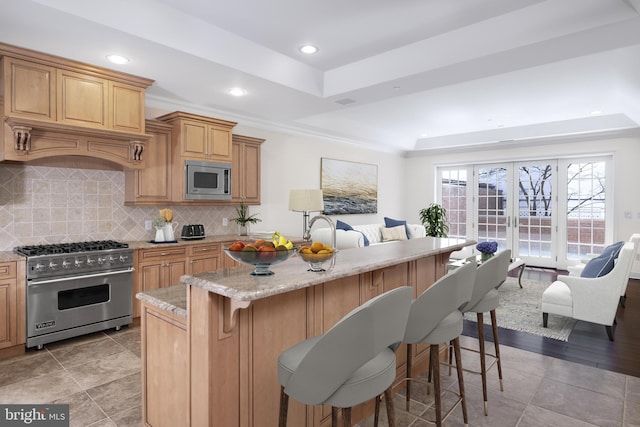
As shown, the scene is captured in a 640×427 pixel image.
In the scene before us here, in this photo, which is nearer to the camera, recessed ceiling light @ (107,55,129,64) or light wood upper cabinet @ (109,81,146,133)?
recessed ceiling light @ (107,55,129,64)

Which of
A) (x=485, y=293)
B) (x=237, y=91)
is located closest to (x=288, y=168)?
(x=237, y=91)

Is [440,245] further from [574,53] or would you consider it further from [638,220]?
[638,220]

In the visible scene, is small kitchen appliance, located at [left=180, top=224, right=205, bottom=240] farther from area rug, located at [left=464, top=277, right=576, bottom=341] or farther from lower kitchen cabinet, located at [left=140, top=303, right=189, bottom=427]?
area rug, located at [left=464, top=277, right=576, bottom=341]

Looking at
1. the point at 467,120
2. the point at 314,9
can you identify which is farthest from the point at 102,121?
the point at 467,120

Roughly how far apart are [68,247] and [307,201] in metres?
2.57

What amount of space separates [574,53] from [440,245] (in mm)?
1993

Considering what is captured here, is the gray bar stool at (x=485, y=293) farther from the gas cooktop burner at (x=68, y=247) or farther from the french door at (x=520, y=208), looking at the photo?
the french door at (x=520, y=208)

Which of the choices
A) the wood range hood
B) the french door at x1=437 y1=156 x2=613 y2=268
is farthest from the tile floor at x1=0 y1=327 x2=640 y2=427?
the french door at x1=437 y1=156 x2=613 y2=268

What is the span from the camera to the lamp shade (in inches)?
183

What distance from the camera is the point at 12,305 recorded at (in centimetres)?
317

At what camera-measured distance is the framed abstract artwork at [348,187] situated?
22.8ft

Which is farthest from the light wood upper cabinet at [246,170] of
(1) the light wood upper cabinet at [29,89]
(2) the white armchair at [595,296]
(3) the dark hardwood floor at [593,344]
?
(2) the white armchair at [595,296]

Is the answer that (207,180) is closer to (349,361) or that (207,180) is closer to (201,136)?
(201,136)

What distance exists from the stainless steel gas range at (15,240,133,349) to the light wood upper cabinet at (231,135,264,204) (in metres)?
1.69
